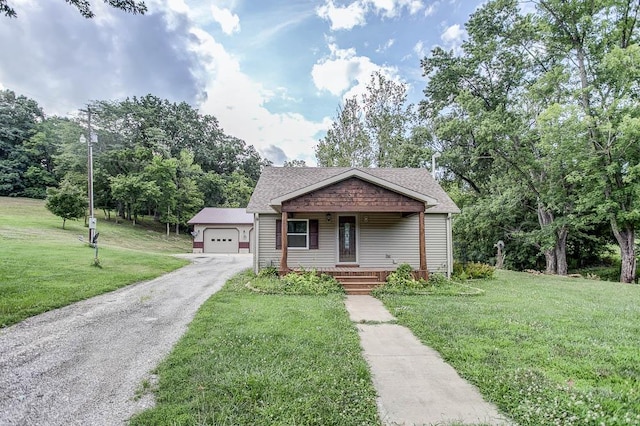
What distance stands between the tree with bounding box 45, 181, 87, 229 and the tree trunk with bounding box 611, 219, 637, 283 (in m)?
32.1

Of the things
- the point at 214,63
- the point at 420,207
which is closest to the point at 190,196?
the point at 214,63

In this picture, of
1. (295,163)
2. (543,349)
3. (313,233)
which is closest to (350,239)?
(313,233)

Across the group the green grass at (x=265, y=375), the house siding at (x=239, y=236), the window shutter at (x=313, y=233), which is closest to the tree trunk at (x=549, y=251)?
the window shutter at (x=313, y=233)

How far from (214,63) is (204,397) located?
17.7m

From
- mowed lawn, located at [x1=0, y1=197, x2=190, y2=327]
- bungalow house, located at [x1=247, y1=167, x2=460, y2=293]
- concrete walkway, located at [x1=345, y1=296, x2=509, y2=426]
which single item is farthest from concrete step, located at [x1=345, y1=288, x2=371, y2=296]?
mowed lawn, located at [x1=0, y1=197, x2=190, y2=327]

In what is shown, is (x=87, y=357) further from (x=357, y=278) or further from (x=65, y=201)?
(x=65, y=201)

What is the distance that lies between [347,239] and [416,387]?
357 inches

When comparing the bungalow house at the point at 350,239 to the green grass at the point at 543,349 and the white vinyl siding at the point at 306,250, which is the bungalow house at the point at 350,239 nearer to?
the white vinyl siding at the point at 306,250

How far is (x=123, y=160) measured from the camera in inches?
1372

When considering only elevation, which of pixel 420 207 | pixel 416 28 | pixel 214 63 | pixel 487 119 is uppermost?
pixel 416 28

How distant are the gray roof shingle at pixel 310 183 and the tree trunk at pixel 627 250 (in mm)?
8420

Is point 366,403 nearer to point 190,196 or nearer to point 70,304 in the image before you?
point 70,304

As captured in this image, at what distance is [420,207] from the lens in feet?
35.1

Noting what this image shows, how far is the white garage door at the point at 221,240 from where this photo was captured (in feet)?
92.2
